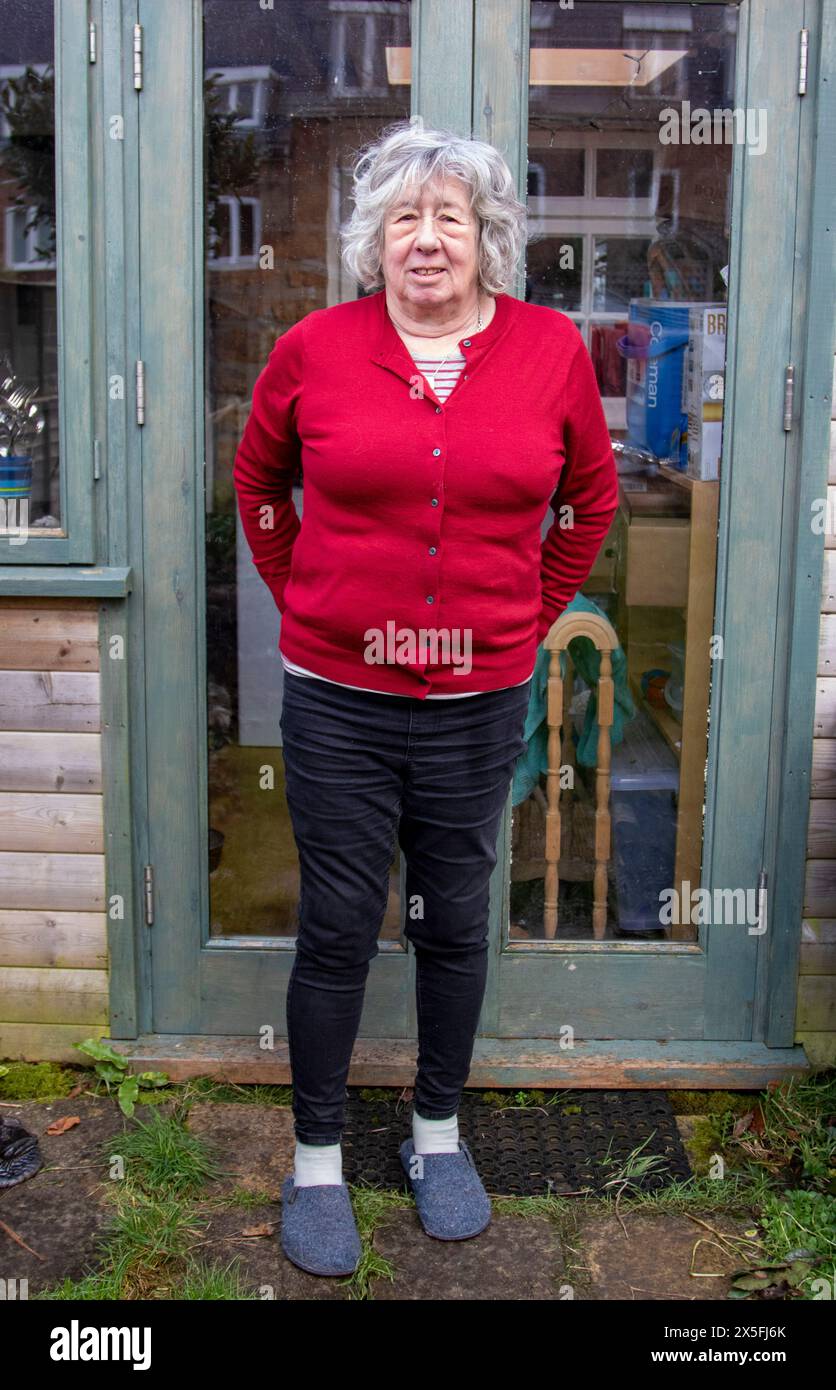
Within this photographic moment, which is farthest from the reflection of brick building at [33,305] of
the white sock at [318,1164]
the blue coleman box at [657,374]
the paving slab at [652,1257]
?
the paving slab at [652,1257]

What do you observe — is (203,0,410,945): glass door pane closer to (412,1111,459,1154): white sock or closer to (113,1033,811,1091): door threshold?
(113,1033,811,1091): door threshold

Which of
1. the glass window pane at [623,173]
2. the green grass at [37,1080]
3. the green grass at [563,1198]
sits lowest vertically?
the green grass at [563,1198]

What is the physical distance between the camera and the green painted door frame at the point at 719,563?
3293 mm

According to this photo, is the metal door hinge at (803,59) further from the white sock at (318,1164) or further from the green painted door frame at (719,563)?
the white sock at (318,1164)

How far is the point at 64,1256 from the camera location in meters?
2.98

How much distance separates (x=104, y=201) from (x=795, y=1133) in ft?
8.34

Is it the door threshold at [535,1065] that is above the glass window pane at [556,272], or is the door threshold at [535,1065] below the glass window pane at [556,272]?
below

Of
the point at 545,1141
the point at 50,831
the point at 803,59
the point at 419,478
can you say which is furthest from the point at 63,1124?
the point at 803,59

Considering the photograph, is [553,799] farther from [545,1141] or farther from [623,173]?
[623,173]

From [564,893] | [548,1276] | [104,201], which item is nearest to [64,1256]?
[548,1276]

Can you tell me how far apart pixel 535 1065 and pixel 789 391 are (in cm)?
164

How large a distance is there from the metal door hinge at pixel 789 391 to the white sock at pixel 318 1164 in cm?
183

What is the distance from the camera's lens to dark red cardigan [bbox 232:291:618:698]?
269 cm

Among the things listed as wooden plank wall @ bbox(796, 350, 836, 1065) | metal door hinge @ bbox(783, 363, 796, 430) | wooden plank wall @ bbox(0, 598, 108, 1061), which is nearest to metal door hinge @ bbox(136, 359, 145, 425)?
wooden plank wall @ bbox(0, 598, 108, 1061)
